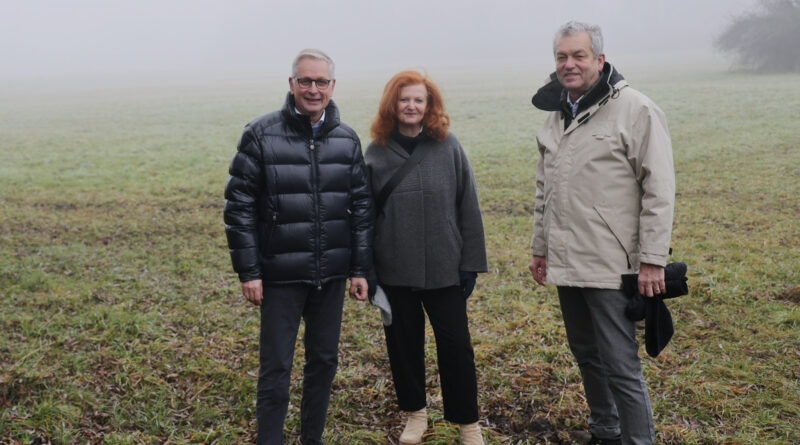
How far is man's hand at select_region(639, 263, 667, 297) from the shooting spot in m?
3.20

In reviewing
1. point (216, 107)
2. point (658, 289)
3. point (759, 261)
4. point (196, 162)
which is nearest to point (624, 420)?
point (658, 289)

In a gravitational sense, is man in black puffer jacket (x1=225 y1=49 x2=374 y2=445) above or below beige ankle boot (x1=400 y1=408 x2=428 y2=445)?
above

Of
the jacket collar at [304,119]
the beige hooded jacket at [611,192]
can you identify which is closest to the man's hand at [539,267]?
the beige hooded jacket at [611,192]

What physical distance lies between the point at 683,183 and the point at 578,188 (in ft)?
35.0

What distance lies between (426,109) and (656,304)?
1733mm

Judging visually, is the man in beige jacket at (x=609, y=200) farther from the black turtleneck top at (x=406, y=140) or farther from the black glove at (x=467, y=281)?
the black turtleneck top at (x=406, y=140)

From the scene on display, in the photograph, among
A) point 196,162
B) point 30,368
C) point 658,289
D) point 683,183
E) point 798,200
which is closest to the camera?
point 658,289

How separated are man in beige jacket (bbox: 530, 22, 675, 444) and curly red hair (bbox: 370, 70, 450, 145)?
71cm

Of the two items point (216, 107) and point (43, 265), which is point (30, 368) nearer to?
point (43, 265)

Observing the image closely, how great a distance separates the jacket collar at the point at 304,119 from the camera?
11.6 ft

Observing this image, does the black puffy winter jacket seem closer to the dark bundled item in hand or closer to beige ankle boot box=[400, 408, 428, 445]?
beige ankle boot box=[400, 408, 428, 445]

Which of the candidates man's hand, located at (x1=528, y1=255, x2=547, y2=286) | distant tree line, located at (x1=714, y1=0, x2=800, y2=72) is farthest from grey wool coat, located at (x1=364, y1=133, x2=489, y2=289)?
distant tree line, located at (x1=714, y1=0, x2=800, y2=72)

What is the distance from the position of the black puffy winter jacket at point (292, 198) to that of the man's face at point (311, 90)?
55 mm

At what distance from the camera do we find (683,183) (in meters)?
12.8
